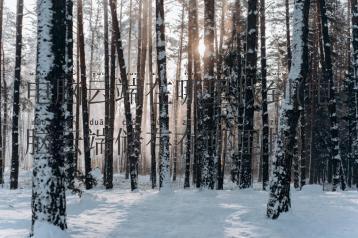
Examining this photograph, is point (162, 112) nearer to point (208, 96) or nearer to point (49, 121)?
point (208, 96)

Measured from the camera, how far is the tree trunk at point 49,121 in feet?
24.7

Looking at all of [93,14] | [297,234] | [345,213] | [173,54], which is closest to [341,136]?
[173,54]

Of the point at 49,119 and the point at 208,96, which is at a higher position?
the point at 208,96

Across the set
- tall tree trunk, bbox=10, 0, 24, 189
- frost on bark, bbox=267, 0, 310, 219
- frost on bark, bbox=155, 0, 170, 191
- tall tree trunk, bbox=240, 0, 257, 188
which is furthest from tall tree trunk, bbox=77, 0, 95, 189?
frost on bark, bbox=267, 0, 310, 219

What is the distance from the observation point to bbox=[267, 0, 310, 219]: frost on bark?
9.51 meters

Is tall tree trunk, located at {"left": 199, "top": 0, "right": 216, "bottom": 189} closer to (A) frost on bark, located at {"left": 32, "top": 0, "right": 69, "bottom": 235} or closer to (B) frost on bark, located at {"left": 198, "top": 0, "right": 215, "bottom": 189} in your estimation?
(B) frost on bark, located at {"left": 198, "top": 0, "right": 215, "bottom": 189}

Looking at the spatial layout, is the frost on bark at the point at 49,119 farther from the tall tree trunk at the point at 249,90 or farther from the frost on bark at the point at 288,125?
the tall tree trunk at the point at 249,90

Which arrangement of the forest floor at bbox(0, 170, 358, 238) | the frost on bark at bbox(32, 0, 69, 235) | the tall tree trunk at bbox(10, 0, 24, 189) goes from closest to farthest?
1. the frost on bark at bbox(32, 0, 69, 235)
2. the forest floor at bbox(0, 170, 358, 238)
3. the tall tree trunk at bbox(10, 0, 24, 189)

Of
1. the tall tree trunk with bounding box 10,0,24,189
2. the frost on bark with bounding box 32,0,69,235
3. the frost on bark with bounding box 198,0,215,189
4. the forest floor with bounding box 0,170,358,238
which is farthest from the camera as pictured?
the tall tree trunk with bounding box 10,0,24,189

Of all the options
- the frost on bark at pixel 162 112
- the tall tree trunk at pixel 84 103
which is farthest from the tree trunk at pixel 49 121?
the tall tree trunk at pixel 84 103

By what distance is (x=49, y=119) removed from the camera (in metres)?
7.59

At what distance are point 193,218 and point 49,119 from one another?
404 cm

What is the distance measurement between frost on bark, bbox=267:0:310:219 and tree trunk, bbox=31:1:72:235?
4422mm

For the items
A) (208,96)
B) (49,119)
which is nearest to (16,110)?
(208,96)
